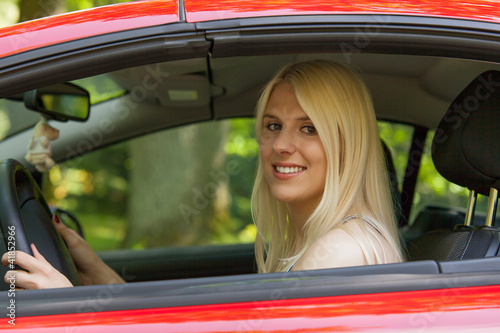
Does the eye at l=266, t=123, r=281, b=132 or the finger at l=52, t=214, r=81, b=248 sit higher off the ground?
the eye at l=266, t=123, r=281, b=132

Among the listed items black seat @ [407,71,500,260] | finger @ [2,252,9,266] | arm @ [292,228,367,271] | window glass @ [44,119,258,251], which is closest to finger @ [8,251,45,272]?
finger @ [2,252,9,266]

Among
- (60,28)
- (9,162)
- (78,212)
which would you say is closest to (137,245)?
(78,212)

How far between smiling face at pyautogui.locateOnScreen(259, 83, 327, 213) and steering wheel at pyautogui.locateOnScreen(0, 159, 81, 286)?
70cm

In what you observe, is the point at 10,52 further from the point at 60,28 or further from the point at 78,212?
the point at 78,212

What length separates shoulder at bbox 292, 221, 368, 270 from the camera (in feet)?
5.13

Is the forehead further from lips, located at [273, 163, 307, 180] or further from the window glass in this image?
the window glass

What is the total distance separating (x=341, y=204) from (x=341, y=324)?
0.63m

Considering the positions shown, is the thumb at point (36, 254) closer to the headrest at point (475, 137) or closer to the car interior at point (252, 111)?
the car interior at point (252, 111)

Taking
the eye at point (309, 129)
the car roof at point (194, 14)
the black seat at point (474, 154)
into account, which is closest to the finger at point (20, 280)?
the car roof at point (194, 14)

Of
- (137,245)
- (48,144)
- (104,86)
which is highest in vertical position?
(104,86)

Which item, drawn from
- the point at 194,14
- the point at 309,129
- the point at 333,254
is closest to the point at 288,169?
the point at 309,129

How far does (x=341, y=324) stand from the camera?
1.21m

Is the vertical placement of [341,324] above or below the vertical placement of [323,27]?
below

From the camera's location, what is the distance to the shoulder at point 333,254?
1.56m
